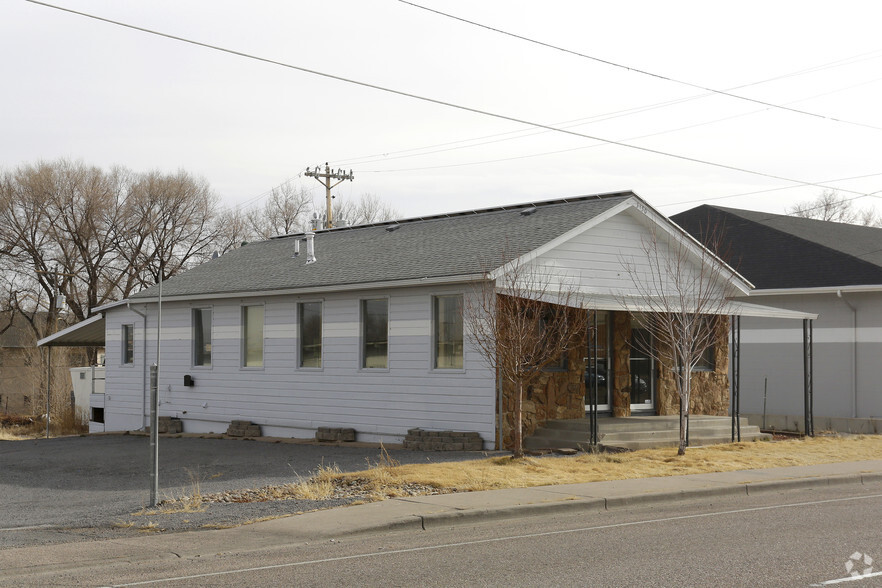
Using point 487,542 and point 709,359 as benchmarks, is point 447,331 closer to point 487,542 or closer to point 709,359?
point 709,359

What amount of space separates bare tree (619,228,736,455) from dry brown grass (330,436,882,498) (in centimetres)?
124

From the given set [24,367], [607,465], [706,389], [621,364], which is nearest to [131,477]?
[607,465]

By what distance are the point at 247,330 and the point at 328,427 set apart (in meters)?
4.00

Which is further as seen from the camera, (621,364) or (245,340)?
(245,340)

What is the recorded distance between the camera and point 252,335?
25.0m

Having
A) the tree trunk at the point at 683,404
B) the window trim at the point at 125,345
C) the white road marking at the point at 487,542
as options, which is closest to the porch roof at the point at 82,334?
the window trim at the point at 125,345

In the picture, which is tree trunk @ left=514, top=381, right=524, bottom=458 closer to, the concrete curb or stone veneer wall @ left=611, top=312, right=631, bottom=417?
the concrete curb

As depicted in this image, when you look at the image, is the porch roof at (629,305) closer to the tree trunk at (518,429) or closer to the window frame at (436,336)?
the window frame at (436,336)

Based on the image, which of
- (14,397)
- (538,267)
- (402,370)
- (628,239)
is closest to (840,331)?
(628,239)

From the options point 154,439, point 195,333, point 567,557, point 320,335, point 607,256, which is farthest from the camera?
point 195,333

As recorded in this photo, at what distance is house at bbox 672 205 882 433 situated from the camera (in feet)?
85.3

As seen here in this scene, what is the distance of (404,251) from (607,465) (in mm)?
8614

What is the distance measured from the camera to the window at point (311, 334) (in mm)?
23256

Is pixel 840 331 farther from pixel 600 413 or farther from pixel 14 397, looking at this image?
pixel 14 397
